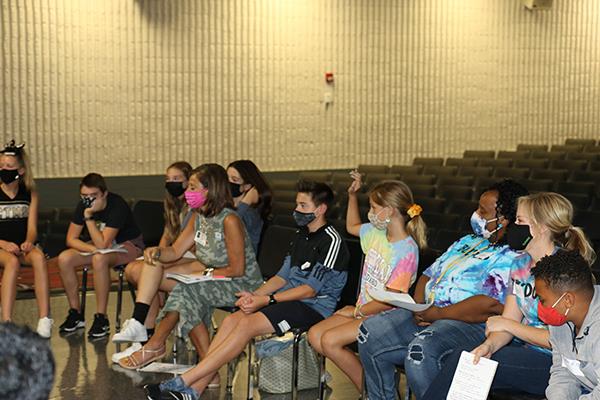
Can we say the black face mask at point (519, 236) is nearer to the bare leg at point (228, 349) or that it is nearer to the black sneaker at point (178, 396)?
the bare leg at point (228, 349)

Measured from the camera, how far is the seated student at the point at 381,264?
5461mm

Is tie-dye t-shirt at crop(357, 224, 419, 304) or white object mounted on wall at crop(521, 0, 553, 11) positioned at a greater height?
white object mounted on wall at crop(521, 0, 553, 11)

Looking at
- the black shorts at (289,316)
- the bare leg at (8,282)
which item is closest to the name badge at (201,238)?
the black shorts at (289,316)

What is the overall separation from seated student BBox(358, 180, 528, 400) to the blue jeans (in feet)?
0.84

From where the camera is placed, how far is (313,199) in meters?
5.93

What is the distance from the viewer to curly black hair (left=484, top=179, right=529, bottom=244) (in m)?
5.01

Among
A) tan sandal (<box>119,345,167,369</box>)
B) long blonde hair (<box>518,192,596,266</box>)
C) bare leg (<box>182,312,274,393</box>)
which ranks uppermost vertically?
long blonde hair (<box>518,192,596,266</box>)

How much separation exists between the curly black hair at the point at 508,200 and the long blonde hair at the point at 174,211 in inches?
120

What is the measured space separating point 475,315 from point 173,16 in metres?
10.1

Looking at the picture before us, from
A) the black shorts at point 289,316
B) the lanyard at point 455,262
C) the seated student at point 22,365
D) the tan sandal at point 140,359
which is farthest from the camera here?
the tan sandal at point 140,359

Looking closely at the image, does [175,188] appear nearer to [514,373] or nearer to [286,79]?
[514,373]

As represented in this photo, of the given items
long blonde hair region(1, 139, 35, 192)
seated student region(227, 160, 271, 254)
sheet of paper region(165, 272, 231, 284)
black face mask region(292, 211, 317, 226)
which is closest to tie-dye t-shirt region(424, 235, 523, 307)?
black face mask region(292, 211, 317, 226)

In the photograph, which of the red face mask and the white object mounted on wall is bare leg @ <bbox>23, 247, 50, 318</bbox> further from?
the white object mounted on wall

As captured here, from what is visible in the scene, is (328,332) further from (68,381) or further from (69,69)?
(69,69)
